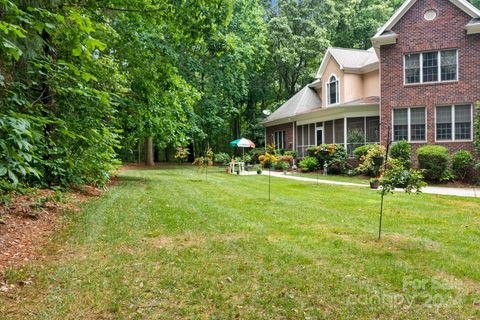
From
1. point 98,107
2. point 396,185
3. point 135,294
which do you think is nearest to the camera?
point 135,294

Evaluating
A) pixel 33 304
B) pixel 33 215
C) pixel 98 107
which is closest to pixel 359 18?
pixel 98 107

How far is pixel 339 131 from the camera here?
A: 20.1m

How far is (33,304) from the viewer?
3.11m

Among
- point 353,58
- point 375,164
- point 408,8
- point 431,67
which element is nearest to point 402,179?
point 375,164

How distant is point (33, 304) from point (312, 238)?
12.2ft

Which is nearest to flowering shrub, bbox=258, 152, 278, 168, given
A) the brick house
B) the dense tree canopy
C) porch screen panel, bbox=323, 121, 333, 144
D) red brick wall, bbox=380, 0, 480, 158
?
the dense tree canopy

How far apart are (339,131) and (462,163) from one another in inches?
283

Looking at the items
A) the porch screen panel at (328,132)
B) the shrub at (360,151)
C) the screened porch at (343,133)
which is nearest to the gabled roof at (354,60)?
the screened porch at (343,133)

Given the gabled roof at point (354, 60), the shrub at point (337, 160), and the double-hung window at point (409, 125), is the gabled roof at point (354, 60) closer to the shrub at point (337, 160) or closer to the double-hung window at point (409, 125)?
the double-hung window at point (409, 125)

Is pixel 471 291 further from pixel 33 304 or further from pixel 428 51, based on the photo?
pixel 428 51

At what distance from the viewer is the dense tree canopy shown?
13.1ft

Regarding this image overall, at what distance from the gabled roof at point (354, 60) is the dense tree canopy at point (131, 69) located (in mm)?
5283

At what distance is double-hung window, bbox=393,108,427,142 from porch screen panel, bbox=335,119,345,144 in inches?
132

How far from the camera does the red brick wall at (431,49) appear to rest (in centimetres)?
1498
